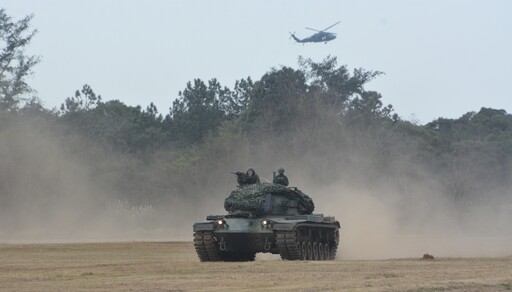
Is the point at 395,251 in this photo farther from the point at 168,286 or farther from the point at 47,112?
the point at 47,112

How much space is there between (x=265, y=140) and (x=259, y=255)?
48.5m

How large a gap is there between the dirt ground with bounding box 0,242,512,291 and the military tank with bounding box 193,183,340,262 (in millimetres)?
2317

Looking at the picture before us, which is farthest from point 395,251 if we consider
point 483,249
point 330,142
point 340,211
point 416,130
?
point 416,130

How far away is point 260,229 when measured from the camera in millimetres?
32594

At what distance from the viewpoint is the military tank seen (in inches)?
1271

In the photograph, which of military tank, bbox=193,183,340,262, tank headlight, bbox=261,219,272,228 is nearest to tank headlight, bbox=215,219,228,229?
military tank, bbox=193,183,340,262

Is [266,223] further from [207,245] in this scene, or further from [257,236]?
[207,245]

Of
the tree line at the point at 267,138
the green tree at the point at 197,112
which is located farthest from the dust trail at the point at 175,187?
the green tree at the point at 197,112

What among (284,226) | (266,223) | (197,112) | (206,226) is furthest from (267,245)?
(197,112)

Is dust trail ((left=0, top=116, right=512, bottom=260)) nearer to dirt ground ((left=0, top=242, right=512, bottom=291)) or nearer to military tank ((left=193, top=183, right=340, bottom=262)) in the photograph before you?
military tank ((left=193, top=183, right=340, bottom=262))

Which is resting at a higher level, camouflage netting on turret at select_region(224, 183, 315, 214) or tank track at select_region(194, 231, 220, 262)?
camouflage netting on turret at select_region(224, 183, 315, 214)

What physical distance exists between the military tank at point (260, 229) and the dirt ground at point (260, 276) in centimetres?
232

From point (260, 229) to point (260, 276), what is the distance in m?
7.98

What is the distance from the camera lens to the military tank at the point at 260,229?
3228 cm
